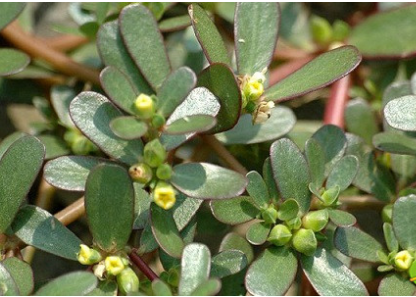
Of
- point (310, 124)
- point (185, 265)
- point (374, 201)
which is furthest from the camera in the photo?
point (310, 124)

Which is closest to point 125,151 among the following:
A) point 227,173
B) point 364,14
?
point 227,173

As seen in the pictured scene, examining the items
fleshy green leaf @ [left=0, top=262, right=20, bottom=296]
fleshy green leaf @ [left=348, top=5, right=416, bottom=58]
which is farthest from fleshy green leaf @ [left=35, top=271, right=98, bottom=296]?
fleshy green leaf @ [left=348, top=5, right=416, bottom=58]

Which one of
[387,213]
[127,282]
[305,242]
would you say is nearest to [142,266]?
[127,282]

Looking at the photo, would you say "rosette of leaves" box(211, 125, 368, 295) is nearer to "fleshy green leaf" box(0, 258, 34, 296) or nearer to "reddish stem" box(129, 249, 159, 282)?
"reddish stem" box(129, 249, 159, 282)

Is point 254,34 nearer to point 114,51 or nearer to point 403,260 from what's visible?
point 114,51

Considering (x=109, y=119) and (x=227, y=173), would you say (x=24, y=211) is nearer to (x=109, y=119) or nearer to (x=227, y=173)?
(x=109, y=119)

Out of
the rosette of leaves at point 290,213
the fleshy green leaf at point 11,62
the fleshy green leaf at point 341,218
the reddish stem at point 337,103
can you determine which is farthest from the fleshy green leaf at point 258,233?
the fleshy green leaf at point 11,62

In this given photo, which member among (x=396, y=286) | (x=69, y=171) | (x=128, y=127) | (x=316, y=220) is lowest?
(x=396, y=286)
